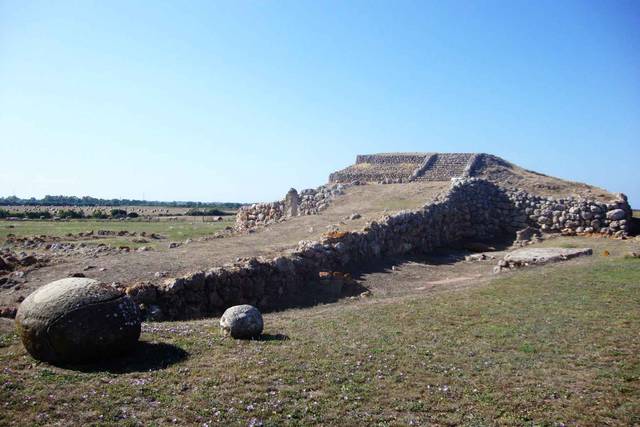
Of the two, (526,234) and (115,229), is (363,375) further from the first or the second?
(115,229)

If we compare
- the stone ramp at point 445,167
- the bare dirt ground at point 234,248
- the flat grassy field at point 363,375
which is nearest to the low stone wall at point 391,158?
the stone ramp at point 445,167

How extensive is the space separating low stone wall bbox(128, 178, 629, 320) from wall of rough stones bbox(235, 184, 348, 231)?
7117mm

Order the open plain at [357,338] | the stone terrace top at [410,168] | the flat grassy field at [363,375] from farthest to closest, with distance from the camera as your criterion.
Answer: the stone terrace top at [410,168], the open plain at [357,338], the flat grassy field at [363,375]

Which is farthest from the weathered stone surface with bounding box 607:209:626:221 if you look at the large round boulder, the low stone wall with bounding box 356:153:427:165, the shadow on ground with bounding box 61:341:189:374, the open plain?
the large round boulder

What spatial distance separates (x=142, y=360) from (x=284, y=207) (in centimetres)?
2282

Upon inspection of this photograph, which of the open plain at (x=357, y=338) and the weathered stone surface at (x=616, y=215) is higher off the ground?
the weathered stone surface at (x=616, y=215)

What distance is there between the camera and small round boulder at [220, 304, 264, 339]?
9.37 m

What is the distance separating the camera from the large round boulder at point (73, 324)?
286 inches

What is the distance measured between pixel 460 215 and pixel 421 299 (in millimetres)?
16094

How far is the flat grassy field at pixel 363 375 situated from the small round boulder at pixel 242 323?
0.92 feet

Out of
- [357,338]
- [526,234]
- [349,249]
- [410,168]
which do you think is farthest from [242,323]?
[410,168]

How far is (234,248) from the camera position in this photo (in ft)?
62.0

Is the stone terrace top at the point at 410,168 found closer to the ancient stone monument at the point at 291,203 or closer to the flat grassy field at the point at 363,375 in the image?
the ancient stone monument at the point at 291,203

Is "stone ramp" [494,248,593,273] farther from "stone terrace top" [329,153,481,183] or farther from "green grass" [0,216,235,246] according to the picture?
"green grass" [0,216,235,246]
